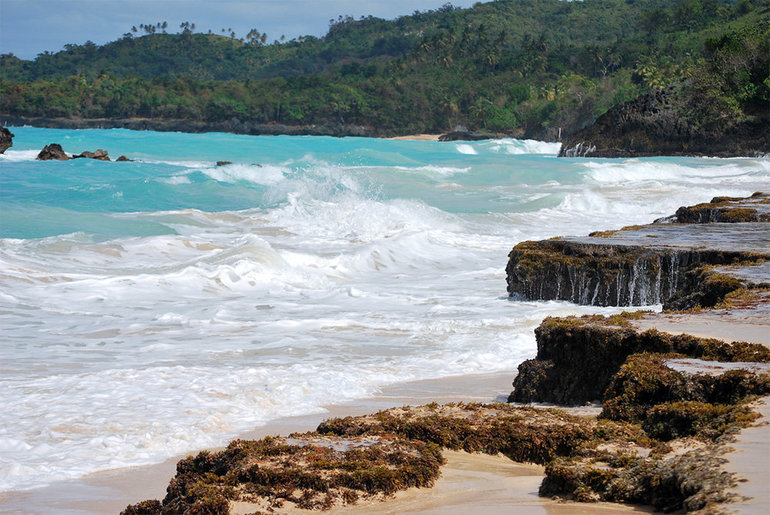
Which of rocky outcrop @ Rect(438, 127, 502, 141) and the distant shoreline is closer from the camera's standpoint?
rocky outcrop @ Rect(438, 127, 502, 141)

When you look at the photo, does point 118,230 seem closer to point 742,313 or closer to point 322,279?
point 322,279

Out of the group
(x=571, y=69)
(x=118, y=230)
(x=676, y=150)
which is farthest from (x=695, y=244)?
(x=571, y=69)

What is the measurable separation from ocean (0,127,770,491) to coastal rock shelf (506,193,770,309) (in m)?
0.40

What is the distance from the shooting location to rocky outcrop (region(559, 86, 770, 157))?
55344 millimetres

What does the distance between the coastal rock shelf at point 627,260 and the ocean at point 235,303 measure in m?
0.40

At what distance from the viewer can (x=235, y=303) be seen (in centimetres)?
1202

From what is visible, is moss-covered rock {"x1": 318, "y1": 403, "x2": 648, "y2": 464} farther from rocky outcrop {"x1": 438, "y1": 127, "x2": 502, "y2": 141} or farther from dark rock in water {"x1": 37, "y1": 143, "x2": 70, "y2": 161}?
rocky outcrop {"x1": 438, "y1": 127, "x2": 502, "y2": 141}

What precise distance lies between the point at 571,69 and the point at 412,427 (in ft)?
429

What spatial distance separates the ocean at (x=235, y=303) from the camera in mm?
6445

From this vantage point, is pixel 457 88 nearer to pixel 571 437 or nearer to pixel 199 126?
pixel 199 126

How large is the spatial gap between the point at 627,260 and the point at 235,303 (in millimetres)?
5506

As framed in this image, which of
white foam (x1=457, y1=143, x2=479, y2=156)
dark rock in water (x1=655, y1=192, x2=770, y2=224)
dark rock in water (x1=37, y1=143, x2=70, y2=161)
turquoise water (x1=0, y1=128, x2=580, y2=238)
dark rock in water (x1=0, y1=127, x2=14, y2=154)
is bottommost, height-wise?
dark rock in water (x1=655, y1=192, x2=770, y2=224)

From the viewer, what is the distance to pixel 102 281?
1298 cm

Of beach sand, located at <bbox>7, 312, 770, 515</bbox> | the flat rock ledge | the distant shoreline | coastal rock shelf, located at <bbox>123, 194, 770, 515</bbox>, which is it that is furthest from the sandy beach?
coastal rock shelf, located at <bbox>123, 194, 770, 515</bbox>
